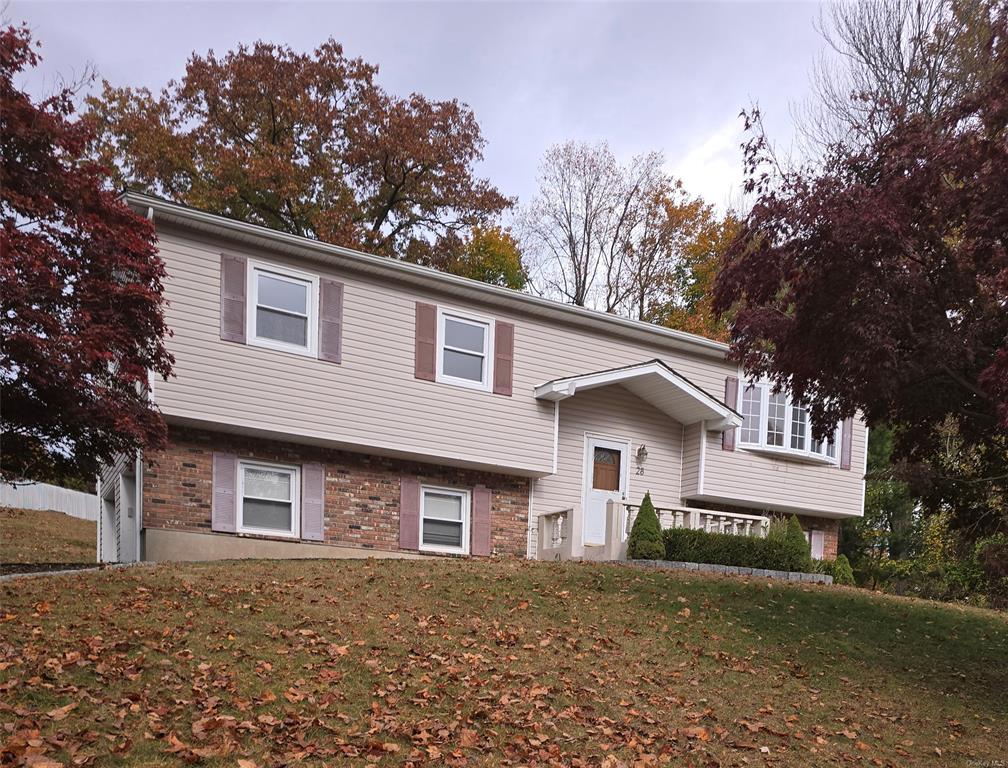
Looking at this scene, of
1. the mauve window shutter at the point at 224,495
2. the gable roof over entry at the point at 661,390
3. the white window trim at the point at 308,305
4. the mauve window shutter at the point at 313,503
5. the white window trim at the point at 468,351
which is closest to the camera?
the mauve window shutter at the point at 224,495

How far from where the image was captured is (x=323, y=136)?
83.5 ft

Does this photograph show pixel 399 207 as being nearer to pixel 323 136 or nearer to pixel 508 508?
pixel 323 136

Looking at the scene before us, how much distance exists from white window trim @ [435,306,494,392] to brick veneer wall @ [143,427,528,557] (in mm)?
1543

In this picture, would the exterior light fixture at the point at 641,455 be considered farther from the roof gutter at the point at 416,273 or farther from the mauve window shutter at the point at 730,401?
the roof gutter at the point at 416,273

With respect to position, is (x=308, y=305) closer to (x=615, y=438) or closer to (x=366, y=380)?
(x=366, y=380)

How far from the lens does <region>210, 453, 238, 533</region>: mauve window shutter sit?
1420 cm

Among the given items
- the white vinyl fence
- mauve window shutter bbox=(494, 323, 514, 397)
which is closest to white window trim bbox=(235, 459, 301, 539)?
mauve window shutter bbox=(494, 323, 514, 397)

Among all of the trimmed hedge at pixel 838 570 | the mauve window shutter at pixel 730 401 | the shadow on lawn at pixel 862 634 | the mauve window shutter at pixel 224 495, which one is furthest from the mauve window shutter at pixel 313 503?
the trimmed hedge at pixel 838 570

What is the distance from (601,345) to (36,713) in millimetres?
13144

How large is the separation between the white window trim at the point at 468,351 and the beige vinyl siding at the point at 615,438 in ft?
6.07

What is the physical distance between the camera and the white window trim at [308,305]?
1450 centimetres

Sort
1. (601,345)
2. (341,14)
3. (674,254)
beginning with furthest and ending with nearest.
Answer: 1. (674,254)
2. (341,14)
3. (601,345)

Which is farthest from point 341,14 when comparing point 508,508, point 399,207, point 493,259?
point 508,508

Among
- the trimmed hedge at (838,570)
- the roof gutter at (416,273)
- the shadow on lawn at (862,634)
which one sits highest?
the roof gutter at (416,273)
